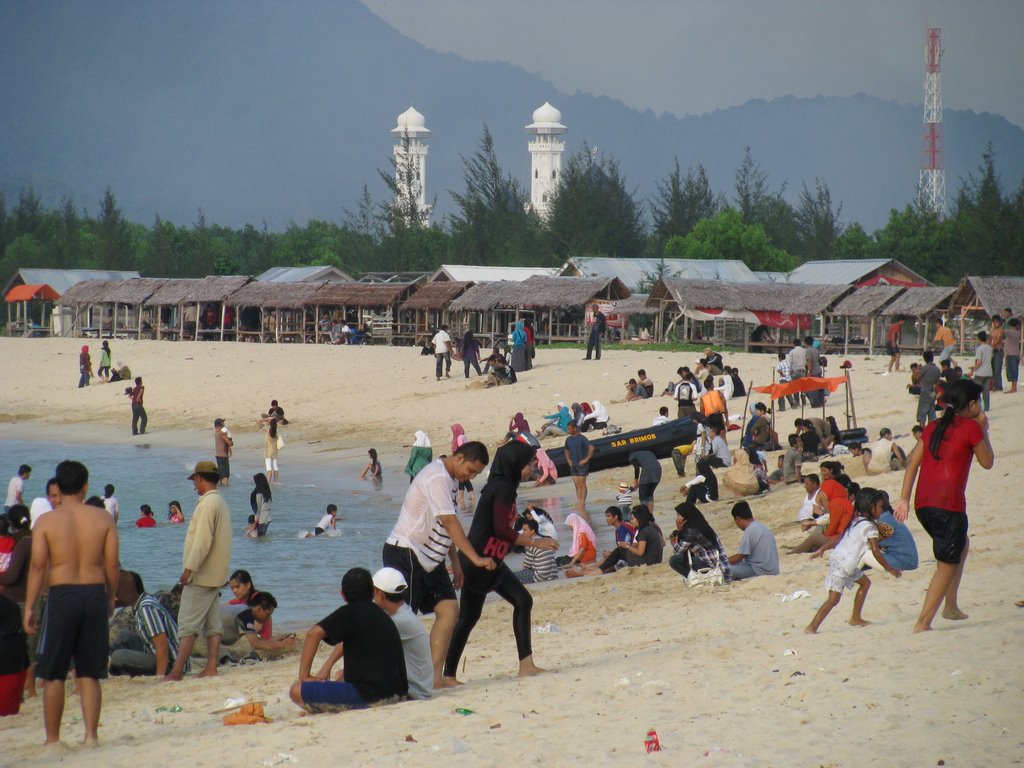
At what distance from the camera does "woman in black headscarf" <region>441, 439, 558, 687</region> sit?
6727 mm

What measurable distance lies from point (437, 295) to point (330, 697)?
3913cm

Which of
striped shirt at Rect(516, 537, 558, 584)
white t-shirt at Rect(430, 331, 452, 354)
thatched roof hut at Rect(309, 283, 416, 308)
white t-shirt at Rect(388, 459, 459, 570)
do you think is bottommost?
striped shirt at Rect(516, 537, 558, 584)

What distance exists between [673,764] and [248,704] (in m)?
2.68

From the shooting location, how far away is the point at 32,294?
56.0 m

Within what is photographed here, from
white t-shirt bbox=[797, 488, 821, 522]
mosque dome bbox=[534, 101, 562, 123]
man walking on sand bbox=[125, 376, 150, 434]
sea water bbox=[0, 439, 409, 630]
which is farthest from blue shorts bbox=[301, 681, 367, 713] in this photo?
mosque dome bbox=[534, 101, 562, 123]

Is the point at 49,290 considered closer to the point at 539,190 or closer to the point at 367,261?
the point at 367,261

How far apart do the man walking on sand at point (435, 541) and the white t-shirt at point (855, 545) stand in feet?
7.59

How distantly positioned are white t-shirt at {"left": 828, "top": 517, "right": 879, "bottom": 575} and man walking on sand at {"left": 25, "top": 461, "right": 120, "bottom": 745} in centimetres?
426

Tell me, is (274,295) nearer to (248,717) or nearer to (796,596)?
(796,596)

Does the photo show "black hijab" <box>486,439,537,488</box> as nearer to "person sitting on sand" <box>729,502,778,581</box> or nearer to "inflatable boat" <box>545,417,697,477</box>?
"person sitting on sand" <box>729,502,778,581</box>

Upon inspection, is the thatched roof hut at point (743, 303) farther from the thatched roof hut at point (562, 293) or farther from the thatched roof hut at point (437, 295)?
the thatched roof hut at point (437, 295)

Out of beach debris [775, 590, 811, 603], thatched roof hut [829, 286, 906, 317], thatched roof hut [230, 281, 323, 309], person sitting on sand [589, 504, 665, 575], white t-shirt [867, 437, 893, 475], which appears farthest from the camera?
thatched roof hut [230, 281, 323, 309]

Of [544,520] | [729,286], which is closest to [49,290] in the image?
[729,286]

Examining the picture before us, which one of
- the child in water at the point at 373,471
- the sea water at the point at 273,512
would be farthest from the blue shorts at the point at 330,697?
the child in water at the point at 373,471
